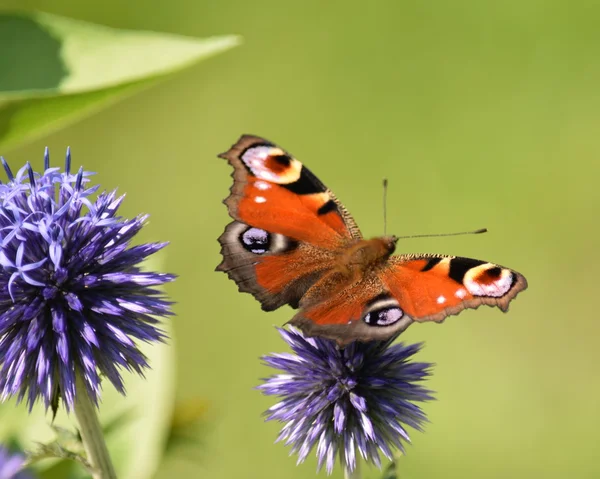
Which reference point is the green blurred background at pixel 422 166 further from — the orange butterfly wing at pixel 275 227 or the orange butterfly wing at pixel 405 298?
the orange butterfly wing at pixel 405 298

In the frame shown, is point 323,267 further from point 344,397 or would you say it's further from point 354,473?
point 354,473

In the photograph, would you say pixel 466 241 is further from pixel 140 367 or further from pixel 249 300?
pixel 140 367

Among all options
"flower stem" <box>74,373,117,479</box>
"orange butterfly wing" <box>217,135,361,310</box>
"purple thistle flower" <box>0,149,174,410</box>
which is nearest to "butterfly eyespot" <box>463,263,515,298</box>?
"orange butterfly wing" <box>217,135,361,310</box>

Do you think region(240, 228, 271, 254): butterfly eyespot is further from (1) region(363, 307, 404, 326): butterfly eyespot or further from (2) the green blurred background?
(2) the green blurred background

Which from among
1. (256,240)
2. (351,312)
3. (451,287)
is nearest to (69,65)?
(256,240)

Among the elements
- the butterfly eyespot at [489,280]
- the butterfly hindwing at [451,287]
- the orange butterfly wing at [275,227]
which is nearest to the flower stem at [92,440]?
the orange butterfly wing at [275,227]

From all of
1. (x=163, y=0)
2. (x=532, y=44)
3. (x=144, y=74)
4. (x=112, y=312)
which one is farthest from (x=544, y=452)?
(x=163, y=0)

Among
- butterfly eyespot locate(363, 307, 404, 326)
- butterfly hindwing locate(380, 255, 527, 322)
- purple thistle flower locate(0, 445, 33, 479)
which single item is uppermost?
butterfly hindwing locate(380, 255, 527, 322)
